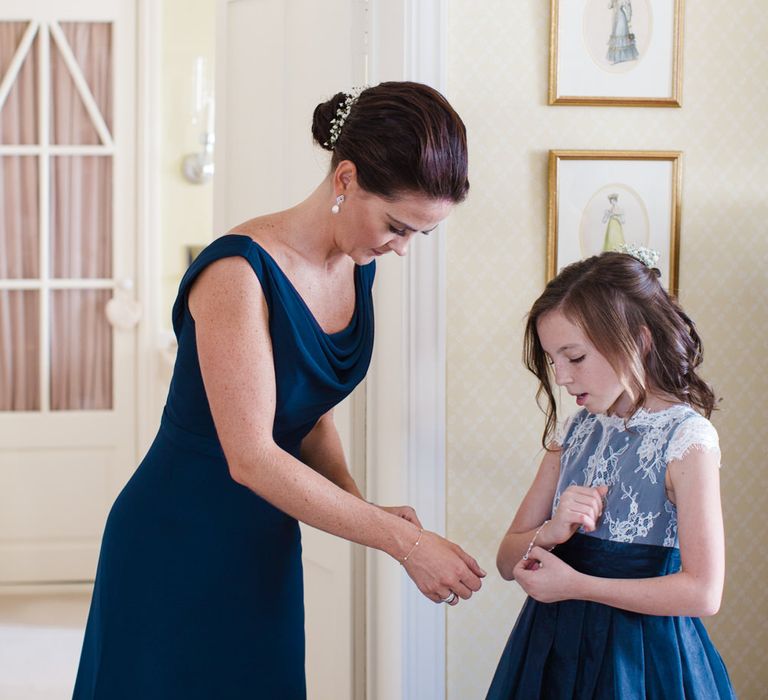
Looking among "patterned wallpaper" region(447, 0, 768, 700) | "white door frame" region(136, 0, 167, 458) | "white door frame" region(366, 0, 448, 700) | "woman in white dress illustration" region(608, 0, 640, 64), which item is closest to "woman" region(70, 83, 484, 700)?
"white door frame" region(366, 0, 448, 700)

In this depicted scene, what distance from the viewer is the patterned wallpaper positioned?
212 cm

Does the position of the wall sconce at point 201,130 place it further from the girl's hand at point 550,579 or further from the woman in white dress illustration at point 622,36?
the girl's hand at point 550,579

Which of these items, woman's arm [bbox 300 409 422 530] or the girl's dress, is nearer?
the girl's dress

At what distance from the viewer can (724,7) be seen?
7.11 feet

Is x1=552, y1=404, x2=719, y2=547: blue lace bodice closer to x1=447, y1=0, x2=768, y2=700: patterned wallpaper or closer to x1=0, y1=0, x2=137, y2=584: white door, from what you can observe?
x1=447, y1=0, x2=768, y2=700: patterned wallpaper

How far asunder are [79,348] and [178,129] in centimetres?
113

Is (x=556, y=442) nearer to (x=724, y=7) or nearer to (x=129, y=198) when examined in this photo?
(x=724, y=7)

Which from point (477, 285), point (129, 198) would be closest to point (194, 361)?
point (477, 285)

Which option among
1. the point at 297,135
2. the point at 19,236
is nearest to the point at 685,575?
A: the point at 297,135

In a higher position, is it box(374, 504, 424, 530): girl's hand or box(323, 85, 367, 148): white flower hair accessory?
box(323, 85, 367, 148): white flower hair accessory

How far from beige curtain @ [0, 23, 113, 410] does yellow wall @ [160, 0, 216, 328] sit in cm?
39

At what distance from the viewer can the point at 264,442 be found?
1.47 m

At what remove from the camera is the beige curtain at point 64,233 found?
4.01m

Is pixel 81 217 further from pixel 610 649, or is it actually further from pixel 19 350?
pixel 610 649
